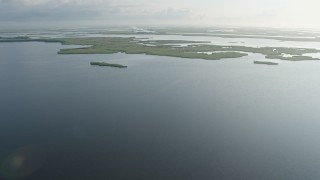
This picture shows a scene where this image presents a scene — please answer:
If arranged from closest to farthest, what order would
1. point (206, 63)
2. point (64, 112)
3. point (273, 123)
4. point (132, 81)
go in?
point (273, 123), point (64, 112), point (132, 81), point (206, 63)

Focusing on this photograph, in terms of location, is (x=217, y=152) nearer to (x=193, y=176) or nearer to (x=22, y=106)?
(x=193, y=176)

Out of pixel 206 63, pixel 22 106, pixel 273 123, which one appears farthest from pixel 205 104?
pixel 206 63

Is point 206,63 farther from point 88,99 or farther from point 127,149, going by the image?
point 127,149

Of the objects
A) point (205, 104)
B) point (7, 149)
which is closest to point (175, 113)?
point (205, 104)

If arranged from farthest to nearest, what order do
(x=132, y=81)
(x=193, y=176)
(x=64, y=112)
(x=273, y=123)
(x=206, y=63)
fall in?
(x=206, y=63) → (x=132, y=81) → (x=64, y=112) → (x=273, y=123) → (x=193, y=176)

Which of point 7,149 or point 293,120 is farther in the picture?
point 293,120

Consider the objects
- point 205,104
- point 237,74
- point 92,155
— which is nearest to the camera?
point 92,155
